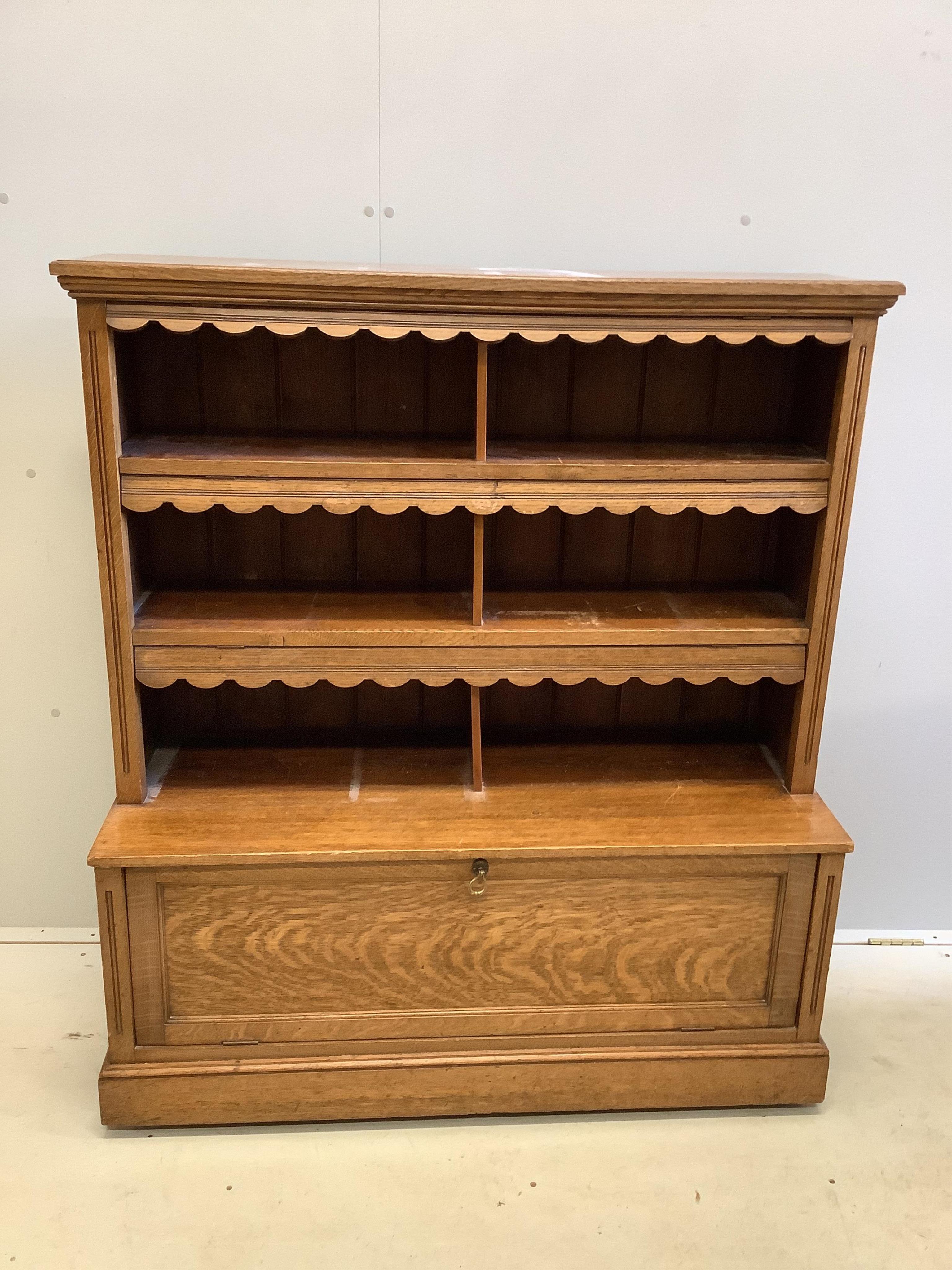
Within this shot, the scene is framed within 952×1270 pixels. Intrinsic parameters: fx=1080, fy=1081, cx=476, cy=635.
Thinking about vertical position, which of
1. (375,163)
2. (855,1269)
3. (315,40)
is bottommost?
(855,1269)

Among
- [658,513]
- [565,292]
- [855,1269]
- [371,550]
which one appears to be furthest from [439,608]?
[855,1269]

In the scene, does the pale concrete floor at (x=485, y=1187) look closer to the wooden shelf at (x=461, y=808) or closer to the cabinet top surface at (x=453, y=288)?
the wooden shelf at (x=461, y=808)

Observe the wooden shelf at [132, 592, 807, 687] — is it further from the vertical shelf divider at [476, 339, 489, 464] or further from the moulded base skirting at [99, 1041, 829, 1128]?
the moulded base skirting at [99, 1041, 829, 1128]

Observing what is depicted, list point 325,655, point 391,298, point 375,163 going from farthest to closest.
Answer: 1. point 375,163
2. point 325,655
3. point 391,298

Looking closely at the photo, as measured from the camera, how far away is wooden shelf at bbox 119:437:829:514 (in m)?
1.99

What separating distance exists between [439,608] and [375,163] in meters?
0.94

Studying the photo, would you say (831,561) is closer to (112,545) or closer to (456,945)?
(456,945)

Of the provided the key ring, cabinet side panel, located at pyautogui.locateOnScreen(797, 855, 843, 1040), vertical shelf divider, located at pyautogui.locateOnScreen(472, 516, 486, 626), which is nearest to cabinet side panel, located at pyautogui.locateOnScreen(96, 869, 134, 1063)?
the key ring

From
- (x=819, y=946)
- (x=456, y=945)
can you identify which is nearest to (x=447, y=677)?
(x=456, y=945)

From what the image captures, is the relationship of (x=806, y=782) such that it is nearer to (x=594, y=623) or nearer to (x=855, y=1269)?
(x=594, y=623)

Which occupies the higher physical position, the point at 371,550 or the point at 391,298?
the point at 391,298

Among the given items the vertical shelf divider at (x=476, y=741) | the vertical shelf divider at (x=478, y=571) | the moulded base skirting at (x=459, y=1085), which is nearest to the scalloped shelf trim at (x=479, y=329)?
the vertical shelf divider at (x=478, y=571)

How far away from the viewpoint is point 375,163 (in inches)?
88.4

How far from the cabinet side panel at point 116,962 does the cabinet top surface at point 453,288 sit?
1.07m
